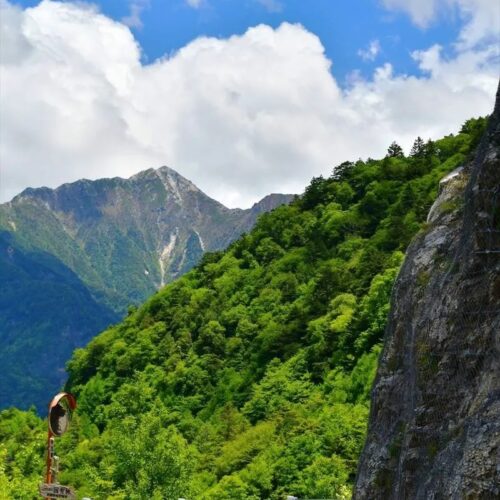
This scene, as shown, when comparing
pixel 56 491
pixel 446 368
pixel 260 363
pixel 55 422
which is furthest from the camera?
pixel 260 363

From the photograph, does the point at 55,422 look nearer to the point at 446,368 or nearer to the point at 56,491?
the point at 56,491

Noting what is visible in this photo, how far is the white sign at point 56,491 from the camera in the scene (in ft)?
40.5

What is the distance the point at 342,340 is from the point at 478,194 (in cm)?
5028

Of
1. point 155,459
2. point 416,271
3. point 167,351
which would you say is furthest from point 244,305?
point 416,271

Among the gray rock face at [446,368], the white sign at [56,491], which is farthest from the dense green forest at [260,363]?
the white sign at [56,491]

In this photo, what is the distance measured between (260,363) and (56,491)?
213 feet

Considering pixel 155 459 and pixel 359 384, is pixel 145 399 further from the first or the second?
pixel 359 384

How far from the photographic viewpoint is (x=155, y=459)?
61.4 metres

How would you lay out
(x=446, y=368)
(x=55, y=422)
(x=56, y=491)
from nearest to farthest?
1. (x=56, y=491)
2. (x=55, y=422)
3. (x=446, y=368)

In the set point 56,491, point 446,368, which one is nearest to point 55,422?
point 56,491

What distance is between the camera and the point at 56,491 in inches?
488

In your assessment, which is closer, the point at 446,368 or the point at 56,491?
the point at 56,491

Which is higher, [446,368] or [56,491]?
[446,368]

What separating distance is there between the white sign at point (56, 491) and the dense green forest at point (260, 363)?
2982 centimetres
